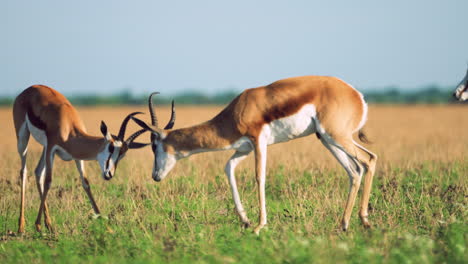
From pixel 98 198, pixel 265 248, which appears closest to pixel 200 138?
pixel 265 248

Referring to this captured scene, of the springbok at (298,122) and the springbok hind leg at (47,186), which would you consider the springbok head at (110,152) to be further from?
the springbok at (298,122)

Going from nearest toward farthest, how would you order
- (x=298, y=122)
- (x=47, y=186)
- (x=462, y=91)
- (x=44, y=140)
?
(x=298, y=122) → (x=462, y=91) → (x=47, y=186) → (x=44, y=140)

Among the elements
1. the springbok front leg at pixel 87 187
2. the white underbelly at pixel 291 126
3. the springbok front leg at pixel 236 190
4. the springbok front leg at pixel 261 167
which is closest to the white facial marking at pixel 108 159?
the springbok front leg at pixel 87 187

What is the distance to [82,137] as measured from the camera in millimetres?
9477

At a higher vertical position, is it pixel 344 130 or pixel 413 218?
pixel 344 130

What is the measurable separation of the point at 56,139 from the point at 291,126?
168 inches

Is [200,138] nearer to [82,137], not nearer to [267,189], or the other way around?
[82,137]

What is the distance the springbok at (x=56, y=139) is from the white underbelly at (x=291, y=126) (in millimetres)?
2258

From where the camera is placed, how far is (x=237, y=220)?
8914mm

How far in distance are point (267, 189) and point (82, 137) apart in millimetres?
3988

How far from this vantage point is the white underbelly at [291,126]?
8.04 meters

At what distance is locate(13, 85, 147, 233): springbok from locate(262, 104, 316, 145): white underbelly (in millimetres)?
2258

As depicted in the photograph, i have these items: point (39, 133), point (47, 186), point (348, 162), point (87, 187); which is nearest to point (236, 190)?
point (348, 162)

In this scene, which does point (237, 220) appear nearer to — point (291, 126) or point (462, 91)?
point (291, 126)
